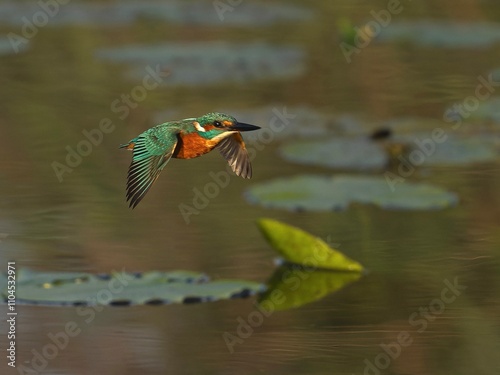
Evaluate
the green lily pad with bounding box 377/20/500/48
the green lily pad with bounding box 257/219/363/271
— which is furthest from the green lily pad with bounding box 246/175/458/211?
the green lily pad with bounding box 377/20/500/48

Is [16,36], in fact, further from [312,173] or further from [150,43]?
[312,173]

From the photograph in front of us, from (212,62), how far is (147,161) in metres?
8.27

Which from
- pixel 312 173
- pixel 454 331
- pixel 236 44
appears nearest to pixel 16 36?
pixel 236 44

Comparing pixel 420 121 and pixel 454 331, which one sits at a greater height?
pixel 454 331

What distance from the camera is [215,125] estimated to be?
2.40m

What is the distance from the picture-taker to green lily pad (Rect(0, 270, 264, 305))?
17.1 feet

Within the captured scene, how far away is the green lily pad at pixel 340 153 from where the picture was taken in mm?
7656

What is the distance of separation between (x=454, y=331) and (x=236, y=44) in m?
6.75

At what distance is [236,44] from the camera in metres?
11.6

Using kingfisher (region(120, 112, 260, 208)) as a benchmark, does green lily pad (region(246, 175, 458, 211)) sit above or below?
below

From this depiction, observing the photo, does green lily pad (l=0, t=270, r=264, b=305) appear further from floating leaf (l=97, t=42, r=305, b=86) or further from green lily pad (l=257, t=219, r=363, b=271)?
floating leaf (l=97, t=42, r=305, b=86)

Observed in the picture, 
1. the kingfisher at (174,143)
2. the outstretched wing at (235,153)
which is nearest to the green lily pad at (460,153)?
the outstretched wing at (235,153)

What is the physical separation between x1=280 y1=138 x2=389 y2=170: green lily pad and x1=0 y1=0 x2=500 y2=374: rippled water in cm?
8

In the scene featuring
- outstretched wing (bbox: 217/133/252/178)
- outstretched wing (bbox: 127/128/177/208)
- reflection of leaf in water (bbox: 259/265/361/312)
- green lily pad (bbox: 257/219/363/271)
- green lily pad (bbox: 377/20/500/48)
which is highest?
outstretched wing (bbox: 127/128/177/208)
